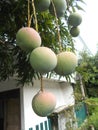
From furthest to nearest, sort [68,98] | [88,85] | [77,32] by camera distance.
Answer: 1. [88,85]
2. [68,98]
3. [77,32]

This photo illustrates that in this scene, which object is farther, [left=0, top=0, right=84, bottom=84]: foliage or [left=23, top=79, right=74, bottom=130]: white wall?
[left=23, top=79, right=74, bottom=130]: white wall

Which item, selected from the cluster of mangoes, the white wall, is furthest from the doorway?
the cluster of mangoes

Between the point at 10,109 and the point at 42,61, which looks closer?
the point at 42,61

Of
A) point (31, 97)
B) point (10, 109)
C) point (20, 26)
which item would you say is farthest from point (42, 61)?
point (31, 97)

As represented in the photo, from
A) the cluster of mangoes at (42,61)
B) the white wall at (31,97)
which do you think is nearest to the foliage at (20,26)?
the cluster of mangoes at (42,61)

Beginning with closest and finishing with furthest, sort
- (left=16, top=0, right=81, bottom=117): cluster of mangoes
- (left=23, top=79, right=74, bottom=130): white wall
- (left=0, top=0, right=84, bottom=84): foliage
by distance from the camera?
(left=16, top=0, right=81, bottom=117): cluster of mangoes
(left=0, top=0, right=84, bottom=84): foliage
(left=23, top=79, right=74, bottom=130): white wall

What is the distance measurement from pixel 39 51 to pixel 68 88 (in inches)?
234

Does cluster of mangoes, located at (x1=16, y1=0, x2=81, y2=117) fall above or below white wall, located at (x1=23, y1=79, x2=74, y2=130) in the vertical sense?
below

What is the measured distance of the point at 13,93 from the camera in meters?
3.49

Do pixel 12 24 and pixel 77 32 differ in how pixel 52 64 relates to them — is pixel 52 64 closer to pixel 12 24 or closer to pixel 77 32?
pixel 77 32

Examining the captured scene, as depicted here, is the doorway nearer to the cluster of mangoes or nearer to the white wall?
the white wall

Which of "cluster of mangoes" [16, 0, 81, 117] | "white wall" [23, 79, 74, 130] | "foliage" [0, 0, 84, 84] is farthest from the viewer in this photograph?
"white wall" [23, 79, 74, 130]

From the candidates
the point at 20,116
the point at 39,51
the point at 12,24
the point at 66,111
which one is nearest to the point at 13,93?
the point at 20,116

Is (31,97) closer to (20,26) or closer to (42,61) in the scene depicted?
(20,26)
